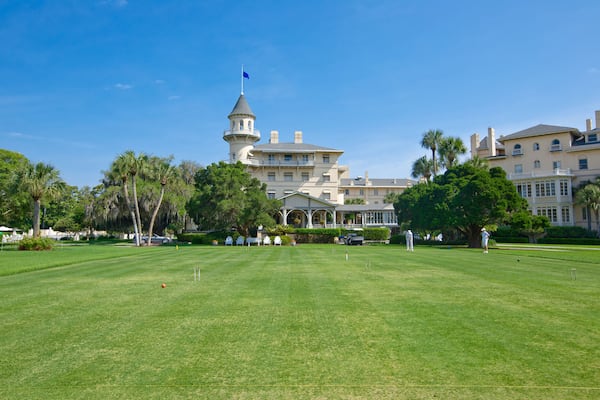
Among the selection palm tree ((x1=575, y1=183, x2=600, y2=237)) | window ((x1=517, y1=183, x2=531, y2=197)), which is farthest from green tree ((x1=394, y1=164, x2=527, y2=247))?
window ((x1=517, y1=183, x2=531, y2=197))

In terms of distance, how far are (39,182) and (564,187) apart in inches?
2465

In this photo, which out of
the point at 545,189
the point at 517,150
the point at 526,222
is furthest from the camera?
the point at 517,150

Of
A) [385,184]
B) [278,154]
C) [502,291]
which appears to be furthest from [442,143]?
[502,291]

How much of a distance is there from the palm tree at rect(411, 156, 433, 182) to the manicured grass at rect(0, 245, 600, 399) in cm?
5774

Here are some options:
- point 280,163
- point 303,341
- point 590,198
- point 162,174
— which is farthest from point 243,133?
point 303,341

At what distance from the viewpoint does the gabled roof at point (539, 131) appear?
6350 centimetres

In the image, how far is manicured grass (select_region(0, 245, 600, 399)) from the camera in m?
5.12

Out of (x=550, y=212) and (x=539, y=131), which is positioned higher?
(x=539, y=131)

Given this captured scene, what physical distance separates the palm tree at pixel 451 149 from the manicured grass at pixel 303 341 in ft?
163

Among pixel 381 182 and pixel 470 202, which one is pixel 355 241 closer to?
pixel 470 202

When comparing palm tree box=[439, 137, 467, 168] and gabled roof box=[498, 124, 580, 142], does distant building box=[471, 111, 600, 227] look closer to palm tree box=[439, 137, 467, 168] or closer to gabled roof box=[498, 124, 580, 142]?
gabled roof box=[498, 124, 580, 142]

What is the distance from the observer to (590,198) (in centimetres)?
5478

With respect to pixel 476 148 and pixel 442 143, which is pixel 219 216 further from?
pixel 476 148

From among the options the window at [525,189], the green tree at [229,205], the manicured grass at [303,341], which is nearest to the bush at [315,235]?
the green tree at [229,205]
